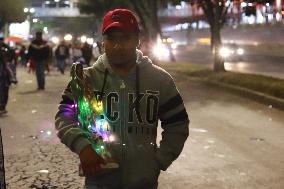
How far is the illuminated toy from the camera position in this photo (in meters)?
2.61

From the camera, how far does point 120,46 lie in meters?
2.68

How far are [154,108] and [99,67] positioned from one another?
14.1 inches

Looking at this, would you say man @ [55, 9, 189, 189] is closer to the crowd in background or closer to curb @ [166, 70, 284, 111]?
the crowd in background

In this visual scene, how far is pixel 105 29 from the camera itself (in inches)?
106

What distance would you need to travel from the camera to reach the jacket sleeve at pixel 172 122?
9.11 ft

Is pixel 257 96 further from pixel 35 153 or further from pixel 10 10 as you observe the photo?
pixel 10 10

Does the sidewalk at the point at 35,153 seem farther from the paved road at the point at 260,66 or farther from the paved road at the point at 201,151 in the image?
the paved road at the point at 260,66

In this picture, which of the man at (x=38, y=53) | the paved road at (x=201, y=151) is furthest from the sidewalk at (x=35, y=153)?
the man at (x=38, y=53)

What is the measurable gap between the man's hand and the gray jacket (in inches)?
4.7

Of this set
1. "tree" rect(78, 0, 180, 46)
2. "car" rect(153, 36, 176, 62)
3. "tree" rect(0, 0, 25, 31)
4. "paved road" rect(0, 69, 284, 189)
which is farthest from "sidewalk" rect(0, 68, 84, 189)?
"tree" rect(0, 0, 25, 31)

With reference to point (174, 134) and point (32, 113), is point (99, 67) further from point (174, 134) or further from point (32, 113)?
point (32, 113)

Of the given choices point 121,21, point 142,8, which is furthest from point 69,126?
point 142,8

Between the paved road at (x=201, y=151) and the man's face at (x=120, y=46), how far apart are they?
10.9 feet

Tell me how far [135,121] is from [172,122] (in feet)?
0.71
